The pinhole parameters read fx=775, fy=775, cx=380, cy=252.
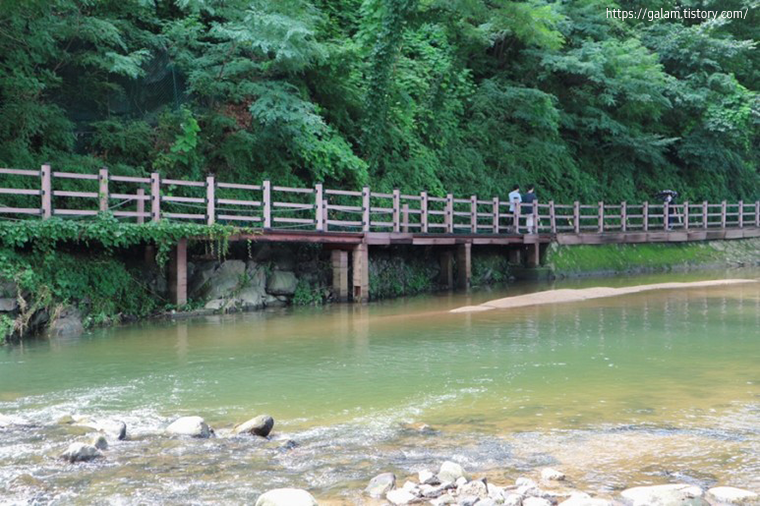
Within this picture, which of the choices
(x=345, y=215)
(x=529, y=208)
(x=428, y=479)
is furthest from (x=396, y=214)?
(x=428, y=479)

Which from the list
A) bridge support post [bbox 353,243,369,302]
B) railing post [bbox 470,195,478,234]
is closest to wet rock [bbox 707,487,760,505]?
bridge support post [bbox 353,243,369,302]

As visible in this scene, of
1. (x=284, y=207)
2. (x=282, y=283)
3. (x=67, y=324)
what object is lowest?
(x=67, y=324)

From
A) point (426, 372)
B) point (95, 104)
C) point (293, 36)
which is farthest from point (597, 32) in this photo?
point (426, 372)

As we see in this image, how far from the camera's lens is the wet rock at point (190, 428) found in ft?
23.1

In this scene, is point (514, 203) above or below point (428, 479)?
above

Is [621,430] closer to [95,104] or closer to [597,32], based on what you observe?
[95,104]

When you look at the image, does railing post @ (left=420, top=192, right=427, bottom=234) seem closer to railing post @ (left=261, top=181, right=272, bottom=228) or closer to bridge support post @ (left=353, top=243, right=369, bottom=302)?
bridge support post @ (left=353, top=243, right=369, bottom=302)

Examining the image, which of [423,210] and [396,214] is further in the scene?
[423,210]

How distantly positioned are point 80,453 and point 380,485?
2.52m

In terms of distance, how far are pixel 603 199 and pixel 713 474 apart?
85.0 feet

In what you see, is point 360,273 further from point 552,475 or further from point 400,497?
point 400,497

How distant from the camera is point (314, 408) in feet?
27.3

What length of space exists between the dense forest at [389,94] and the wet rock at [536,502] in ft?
40.7

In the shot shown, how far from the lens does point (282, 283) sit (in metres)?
18.0
